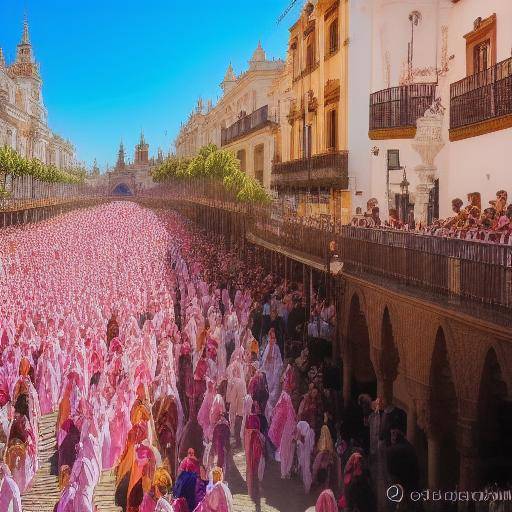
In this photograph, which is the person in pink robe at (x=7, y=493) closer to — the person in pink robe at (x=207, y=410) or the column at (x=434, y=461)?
the person in pink robe at (x=207, y=410)

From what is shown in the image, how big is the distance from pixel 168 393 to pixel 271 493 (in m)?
2.69

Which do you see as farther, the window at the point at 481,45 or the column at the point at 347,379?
the window at the point at 481,45

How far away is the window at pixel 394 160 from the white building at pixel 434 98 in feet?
0.09

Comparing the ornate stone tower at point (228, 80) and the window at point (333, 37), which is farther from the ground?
the ornate stone tower at point (228, 80)

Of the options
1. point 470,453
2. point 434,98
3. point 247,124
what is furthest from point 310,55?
point 470,453

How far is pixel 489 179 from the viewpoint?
55.6 feet

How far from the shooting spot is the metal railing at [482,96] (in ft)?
49.9

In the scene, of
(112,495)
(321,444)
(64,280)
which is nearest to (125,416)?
(112,495)

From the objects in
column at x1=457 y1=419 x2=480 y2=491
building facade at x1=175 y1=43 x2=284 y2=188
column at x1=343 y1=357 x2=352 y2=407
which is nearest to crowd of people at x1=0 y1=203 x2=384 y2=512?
column at x1=343 y1=357 x2=352 y2=407

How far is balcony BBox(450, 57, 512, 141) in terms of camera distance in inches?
600

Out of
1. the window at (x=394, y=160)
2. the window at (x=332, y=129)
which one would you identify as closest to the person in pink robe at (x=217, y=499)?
the window at (x=394, y=160)

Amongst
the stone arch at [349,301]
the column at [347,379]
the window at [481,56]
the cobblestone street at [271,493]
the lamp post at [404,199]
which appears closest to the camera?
the cobblestone street at [271,493]

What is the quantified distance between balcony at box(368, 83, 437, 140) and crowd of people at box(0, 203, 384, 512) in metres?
5.10

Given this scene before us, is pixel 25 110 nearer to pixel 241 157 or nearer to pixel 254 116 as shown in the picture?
pixel 241 157
